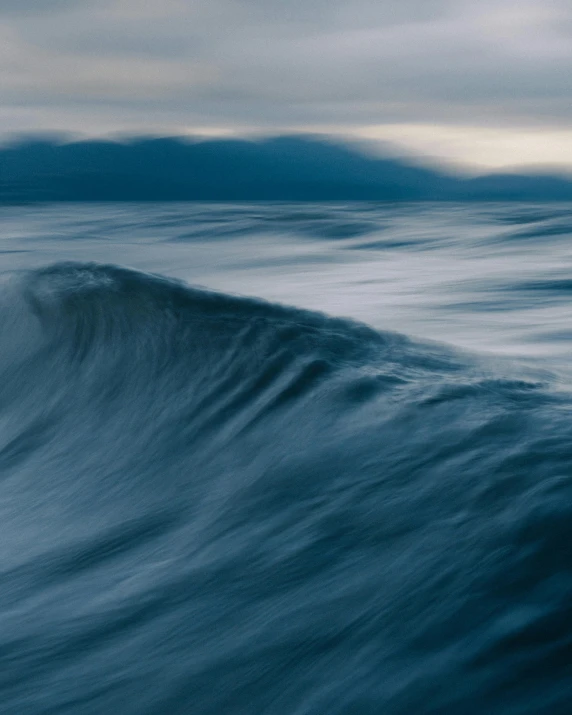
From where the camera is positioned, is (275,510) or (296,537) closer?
(296,537)

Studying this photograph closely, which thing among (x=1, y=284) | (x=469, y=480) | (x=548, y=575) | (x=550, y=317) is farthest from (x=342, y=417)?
(x=1, y=284)

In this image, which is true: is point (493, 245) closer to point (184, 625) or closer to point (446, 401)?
point (446, 401)

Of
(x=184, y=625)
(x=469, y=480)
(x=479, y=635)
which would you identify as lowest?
(x=184, y=625)

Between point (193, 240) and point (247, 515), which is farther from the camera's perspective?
point (193, 240)

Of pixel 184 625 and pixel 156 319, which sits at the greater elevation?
pixel 156 319
